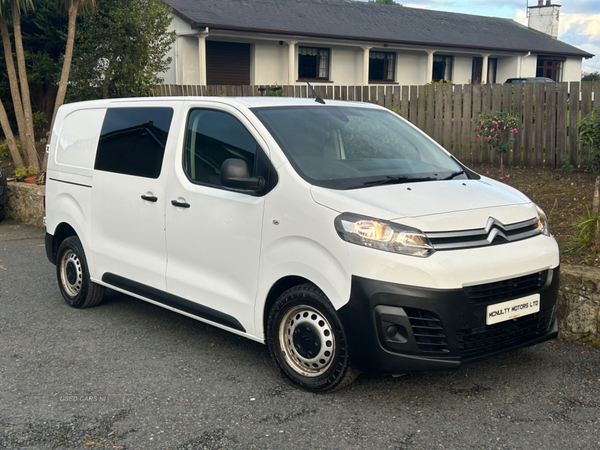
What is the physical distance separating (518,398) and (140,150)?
11.2 feet

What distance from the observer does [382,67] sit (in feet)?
107

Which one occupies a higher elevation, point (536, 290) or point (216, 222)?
point (216, 222)

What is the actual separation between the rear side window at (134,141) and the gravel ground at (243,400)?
1417mm

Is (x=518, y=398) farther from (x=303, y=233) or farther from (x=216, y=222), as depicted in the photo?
(x=216, y=222)

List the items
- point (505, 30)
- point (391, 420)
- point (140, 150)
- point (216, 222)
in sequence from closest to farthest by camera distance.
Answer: point (391, 420), point (216, 222), point (140, 150), point (505, 30)

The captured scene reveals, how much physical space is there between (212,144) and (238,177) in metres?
0.65

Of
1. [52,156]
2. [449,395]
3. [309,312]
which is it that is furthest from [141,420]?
[52,156]

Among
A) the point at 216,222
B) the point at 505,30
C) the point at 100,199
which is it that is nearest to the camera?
the point at 216,222

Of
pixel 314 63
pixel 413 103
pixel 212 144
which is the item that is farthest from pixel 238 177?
pixel 314 63

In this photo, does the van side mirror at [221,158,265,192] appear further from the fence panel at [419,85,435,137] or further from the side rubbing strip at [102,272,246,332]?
the fence panel at [419,85,435,137]

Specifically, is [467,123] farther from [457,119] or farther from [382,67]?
[382,67]

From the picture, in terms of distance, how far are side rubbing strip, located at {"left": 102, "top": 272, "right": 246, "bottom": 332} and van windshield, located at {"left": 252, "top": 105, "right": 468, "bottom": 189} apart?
47.5 inches

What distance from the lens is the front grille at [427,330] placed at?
3.75 metres

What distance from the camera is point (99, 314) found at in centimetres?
617
